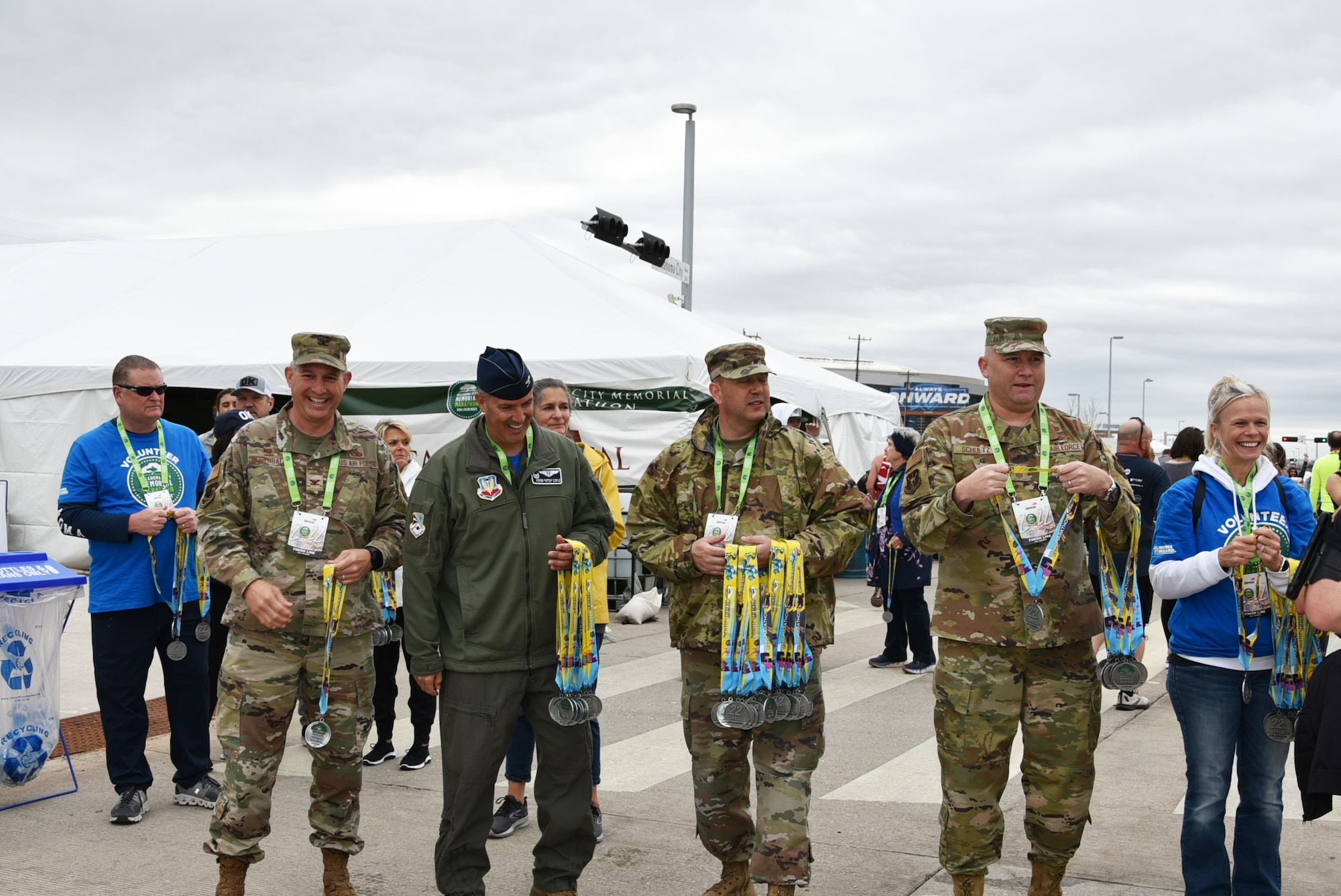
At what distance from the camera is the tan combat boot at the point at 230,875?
14.0 ft

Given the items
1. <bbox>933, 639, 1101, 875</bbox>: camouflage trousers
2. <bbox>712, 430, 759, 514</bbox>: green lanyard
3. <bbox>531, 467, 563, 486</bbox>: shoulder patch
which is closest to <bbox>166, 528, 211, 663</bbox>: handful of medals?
<bbox>531, 467, 563, 486</bbox>: shoulder patch

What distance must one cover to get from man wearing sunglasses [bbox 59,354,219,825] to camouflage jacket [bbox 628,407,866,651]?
2463 mm

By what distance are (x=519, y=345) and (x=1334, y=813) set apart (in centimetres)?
948

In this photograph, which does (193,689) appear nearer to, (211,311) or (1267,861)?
(1267,861)

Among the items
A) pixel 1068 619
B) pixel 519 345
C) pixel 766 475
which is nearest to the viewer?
pixel 1068 619

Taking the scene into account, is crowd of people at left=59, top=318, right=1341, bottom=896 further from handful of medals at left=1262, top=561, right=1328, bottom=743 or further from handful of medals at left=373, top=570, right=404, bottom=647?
handful of medals at left=373, top=570, right=404, bottom=647

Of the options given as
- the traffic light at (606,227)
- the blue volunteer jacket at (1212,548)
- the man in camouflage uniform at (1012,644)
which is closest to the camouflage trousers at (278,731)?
the man in camouflage uniform at (1012,644)

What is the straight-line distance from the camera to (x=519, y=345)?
13.2 metres

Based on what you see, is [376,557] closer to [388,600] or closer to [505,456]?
[505,456]

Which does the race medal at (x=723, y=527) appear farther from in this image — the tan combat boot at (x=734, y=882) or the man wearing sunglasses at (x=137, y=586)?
the man wearing sunglasses at (x=137, y=586)

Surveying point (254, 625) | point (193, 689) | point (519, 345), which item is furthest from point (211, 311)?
point (254, 625)

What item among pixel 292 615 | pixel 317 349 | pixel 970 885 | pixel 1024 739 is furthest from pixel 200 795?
pixel 1024 739

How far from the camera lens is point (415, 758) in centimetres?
634

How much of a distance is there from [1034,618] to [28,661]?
4.57 meters
